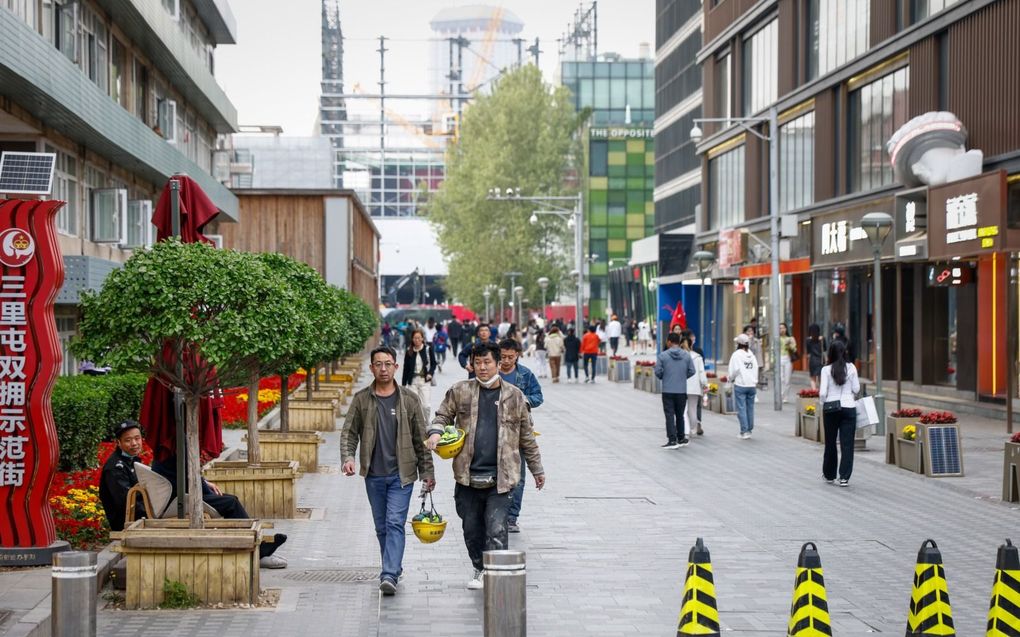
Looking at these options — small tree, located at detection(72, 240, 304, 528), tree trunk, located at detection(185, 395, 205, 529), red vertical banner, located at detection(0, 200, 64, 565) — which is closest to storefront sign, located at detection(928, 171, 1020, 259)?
small tree, located at detection(72, 240, 304, 528)

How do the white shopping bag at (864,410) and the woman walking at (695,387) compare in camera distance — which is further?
the woman walking at (695,387)

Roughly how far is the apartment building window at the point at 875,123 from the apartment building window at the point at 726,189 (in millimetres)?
11584

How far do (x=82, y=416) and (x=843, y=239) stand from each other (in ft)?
80.5

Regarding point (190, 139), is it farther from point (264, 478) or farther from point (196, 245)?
point (196, 245)

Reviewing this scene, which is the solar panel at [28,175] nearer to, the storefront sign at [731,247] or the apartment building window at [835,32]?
the apartment building window at [835,32]

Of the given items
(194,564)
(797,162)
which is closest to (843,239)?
(797,162)

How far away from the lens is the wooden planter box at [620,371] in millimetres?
43875

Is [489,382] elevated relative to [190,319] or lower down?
lower down

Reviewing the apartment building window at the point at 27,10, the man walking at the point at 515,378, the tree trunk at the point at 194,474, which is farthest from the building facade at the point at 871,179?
the tree trunk at the point at 194,474

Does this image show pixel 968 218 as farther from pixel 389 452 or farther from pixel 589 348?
pixel 389 452

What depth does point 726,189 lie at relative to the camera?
52.1 m

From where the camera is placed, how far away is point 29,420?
1091 centimetres

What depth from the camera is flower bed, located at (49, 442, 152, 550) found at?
12.1 m

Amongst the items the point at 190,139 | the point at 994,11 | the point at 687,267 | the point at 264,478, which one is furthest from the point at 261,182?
the point at 264,478
